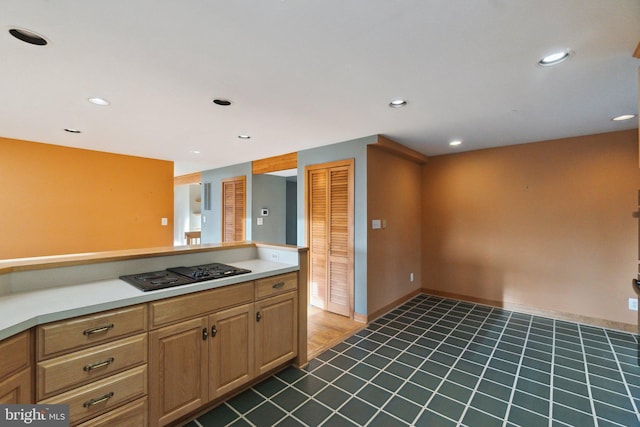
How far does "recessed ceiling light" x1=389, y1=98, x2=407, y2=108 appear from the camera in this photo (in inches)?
92.0

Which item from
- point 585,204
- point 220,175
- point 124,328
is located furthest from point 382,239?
point 220,175

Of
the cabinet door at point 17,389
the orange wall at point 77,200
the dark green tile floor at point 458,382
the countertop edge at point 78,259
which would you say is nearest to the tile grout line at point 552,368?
the dark green tile floor at point 458,382

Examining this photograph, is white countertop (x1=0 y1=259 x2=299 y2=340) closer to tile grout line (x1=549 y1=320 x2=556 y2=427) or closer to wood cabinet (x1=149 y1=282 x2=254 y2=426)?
wood cabinet (x1=149 y1=282 x2=254 y2=426)

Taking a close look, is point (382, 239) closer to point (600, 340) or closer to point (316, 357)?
point (316, 357)

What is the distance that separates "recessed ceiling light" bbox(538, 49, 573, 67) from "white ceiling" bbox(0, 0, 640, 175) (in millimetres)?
47

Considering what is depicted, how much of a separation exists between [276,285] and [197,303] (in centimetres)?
64

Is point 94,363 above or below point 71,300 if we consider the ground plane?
below

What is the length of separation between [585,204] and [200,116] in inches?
181

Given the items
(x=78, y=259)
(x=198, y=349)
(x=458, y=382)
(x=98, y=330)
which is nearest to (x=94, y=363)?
(x=98, y=330)

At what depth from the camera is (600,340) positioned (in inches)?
117

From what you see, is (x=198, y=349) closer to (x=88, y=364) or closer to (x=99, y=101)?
(x=88, y=364)

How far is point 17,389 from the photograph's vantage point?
1155 millimetres

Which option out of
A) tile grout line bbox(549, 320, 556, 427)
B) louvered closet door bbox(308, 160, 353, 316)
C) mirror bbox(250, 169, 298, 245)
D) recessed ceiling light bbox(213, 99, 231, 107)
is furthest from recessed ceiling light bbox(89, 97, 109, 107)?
tile grout line bbox(549, 320, 556, 427)
